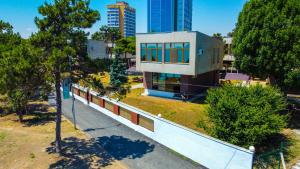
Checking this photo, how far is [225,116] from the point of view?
12930 mm

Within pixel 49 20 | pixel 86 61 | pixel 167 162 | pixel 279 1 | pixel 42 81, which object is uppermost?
pixel 279 1

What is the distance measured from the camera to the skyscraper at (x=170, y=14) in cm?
16150

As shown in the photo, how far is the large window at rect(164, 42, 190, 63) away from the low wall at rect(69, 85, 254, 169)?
9.48m

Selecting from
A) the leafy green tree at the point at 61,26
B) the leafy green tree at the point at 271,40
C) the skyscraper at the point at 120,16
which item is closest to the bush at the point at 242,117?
the leafy green tree at the point at 271,40

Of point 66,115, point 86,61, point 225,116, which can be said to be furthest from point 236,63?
point 66,115

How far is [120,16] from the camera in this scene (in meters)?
180

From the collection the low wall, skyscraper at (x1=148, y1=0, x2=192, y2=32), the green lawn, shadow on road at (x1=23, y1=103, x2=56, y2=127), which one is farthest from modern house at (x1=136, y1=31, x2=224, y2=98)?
skyscraper at (x1=148, y1=0, x2=192, y2=32)

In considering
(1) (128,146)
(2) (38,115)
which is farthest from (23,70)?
(2) (38,115)

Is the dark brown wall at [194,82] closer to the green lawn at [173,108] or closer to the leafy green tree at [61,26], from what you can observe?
the green lawn at [173,108]

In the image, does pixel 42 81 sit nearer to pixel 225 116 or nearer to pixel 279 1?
pixel 225 116

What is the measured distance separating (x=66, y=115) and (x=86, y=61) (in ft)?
38.4

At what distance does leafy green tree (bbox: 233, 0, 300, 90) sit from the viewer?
17.5 meters

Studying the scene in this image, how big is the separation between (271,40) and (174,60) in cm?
1149

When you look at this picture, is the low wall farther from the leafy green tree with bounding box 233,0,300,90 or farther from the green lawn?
the leafy green tree with bounding box 233,0,300,90
